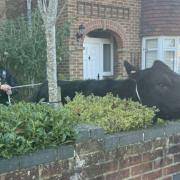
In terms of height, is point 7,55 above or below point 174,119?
above

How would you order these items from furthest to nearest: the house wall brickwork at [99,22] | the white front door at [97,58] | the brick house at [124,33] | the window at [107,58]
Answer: the window at [107,58]
the white front door at [97,58]
the brick house at [124,33]
the house wall brickwork at [99,22]

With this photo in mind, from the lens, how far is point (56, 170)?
8.81ft

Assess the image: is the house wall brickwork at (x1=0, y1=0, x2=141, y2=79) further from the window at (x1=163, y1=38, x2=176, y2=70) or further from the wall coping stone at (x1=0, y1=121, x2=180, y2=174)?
the wall coping stone at (x1=0, y1=121, x2=180, y2=174)

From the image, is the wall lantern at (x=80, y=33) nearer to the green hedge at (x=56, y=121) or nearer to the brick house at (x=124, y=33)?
the brick house at (x=124, y=33)

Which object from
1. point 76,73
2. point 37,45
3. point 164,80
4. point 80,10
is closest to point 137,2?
point 80,10

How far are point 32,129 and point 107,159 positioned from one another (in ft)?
2.53

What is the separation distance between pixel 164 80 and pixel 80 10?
24.9 ft

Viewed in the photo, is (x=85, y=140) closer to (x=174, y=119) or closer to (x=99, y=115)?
(x=99, y=115)

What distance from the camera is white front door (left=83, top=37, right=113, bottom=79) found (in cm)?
1299

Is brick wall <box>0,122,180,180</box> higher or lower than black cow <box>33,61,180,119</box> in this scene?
lower

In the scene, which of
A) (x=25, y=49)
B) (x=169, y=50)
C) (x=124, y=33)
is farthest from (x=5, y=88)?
(x=169, y=50)

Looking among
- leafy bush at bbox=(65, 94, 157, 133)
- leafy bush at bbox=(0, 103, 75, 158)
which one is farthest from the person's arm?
leafy bush at bbox=(0, 103, 75, 158)

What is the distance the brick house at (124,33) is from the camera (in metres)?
12.0

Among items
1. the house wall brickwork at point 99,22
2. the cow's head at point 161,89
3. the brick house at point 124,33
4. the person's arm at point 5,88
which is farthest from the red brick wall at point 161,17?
the cow's head at point 161,89
